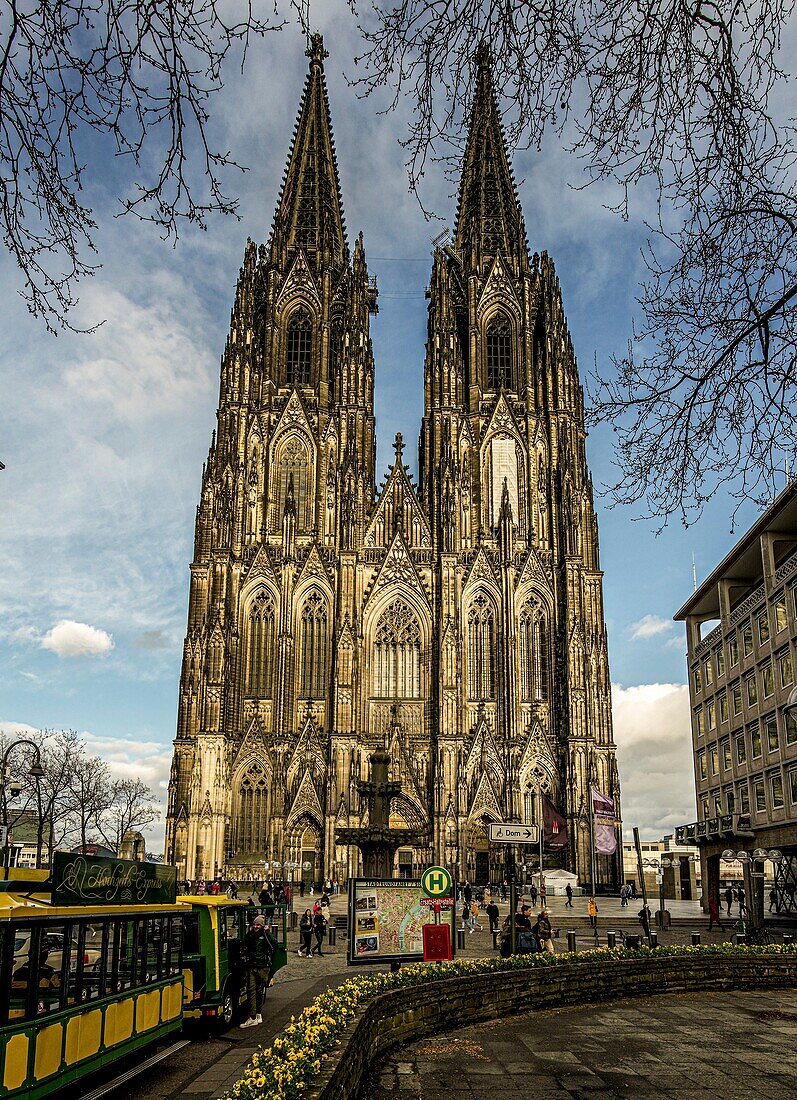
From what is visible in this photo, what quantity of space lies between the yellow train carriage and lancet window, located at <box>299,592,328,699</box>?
4082 centimetres

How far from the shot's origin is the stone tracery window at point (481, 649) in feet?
175

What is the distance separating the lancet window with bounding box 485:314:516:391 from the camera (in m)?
59.8

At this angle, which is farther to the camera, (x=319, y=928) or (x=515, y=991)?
(x=319, y=928)

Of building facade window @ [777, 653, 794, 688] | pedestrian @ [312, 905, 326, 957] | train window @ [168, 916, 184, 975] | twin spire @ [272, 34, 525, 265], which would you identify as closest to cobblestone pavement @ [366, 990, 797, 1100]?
train window @ [168, 916, 184, 975]

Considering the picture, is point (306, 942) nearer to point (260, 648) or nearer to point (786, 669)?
point (786, 669)

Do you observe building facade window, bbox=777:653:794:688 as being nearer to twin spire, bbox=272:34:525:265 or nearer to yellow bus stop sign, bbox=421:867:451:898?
yellow bus stop sign, bbox=421:867:451:898

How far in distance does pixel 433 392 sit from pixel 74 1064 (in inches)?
2025

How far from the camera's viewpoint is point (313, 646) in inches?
2108

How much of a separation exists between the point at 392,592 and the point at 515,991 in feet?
134

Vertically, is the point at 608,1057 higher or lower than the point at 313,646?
lower

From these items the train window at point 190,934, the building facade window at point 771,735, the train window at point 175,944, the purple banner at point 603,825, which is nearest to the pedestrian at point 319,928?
the train window at point 190,934

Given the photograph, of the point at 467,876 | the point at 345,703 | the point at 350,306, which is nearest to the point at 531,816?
the point at 467,876

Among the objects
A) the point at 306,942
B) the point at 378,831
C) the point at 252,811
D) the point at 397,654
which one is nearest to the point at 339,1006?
the point at 306,942

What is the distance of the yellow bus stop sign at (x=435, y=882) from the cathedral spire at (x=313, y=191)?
5267cm
